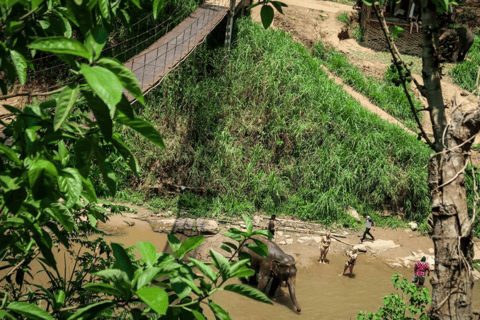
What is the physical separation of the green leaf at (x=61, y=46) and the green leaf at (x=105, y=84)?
0.25 feet

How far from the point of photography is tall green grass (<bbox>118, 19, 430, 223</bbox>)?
1041 cm

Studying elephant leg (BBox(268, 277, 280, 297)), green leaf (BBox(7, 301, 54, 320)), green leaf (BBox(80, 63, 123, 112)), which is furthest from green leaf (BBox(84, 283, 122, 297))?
elephant leg (BBox(268, 277, 280, 297))

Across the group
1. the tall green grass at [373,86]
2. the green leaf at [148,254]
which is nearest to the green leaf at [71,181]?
the green leaf at [148,254]

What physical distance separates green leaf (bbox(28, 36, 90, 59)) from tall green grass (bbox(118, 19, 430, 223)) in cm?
884

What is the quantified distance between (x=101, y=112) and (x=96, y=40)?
160 mm

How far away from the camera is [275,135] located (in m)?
11.2

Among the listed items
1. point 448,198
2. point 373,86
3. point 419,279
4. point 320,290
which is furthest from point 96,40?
point 373,86

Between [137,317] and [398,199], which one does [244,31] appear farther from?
[137,317]

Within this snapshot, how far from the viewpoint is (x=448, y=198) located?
204 cm

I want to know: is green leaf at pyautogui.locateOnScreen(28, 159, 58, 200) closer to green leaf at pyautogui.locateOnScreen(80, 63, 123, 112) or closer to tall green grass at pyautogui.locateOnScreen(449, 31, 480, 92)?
green leaf at pyautogui.locateOnScreen(80, 63, 123, 112)

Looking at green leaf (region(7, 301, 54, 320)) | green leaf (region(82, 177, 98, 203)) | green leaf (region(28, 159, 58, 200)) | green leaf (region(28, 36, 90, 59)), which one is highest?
green leaf (region(28, 36, 90, 59))

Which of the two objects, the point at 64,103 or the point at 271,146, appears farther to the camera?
the point at 271,146

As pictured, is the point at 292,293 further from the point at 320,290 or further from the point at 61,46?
the point at 61,46

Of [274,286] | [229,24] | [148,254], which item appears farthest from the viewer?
[229,24]
